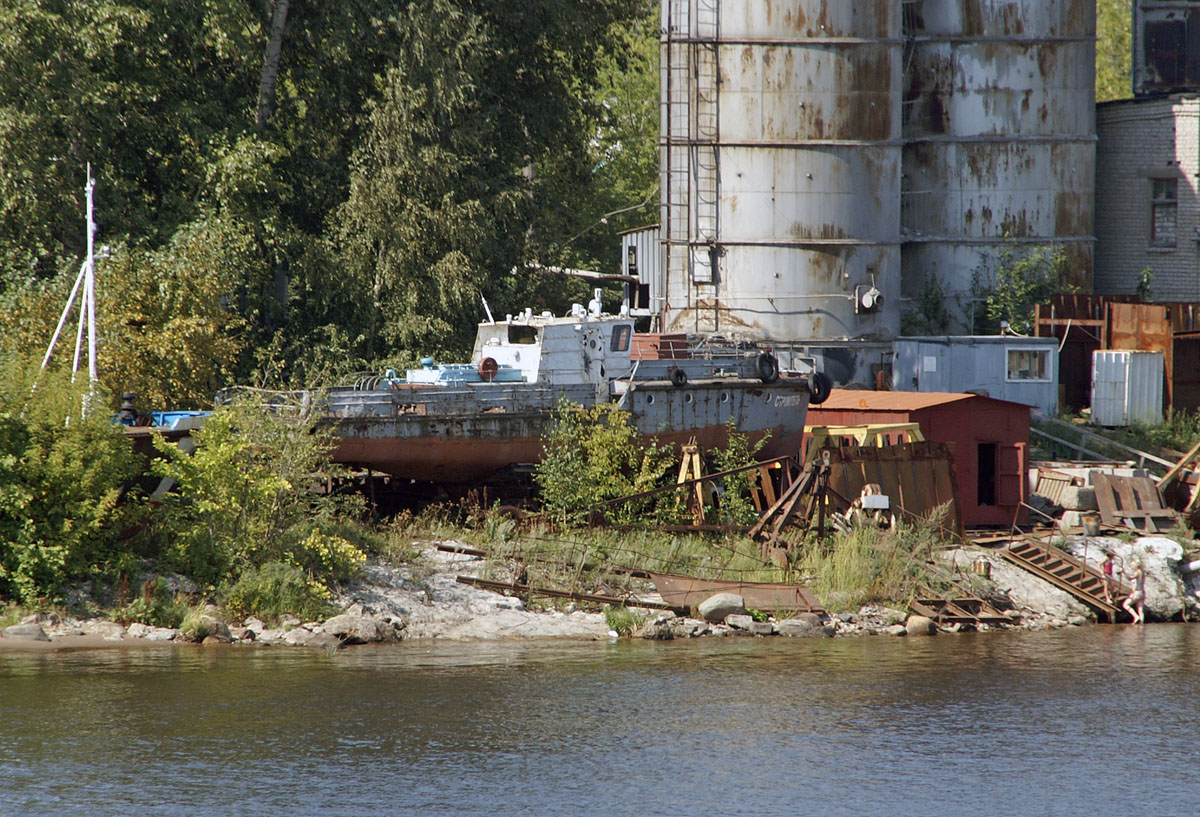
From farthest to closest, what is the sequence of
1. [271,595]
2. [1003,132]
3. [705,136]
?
[1003,132]
[705,136]
[271,595]

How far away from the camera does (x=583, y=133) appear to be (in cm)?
3897

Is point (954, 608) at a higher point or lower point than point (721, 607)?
lower

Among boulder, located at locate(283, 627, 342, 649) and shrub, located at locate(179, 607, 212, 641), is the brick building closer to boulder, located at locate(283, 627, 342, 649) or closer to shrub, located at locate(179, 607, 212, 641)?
boulder, located at locate(283, 627, 342, 649)

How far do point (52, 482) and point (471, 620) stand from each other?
6511 mm

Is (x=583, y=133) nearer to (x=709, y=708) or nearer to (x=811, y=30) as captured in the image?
(x=811, y=30)

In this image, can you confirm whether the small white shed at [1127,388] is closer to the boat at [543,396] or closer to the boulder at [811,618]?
the boat at [543,396]

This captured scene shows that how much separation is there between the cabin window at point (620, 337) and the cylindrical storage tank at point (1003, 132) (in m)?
14.9

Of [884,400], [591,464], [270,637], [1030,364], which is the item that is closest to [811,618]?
[591,464]

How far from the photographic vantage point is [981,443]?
30766 mm

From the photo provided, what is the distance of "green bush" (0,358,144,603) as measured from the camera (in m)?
22.0

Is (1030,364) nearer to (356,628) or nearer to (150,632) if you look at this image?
(356,628)

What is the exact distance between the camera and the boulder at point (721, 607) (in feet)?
78.5

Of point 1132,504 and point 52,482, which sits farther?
point 1132,504

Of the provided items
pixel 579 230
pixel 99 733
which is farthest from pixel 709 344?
pixel 579 230
